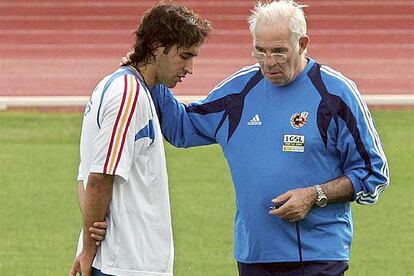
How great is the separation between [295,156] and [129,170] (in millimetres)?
727

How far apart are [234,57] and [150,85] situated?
14.1m

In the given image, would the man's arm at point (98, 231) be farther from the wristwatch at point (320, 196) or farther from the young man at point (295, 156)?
the wristwatch at point (320, 196)

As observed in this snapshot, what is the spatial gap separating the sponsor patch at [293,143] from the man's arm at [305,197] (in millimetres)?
160

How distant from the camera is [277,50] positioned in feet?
17.1

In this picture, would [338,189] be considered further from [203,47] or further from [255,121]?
[203,47]

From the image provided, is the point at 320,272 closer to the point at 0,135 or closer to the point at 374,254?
the point at 374,254

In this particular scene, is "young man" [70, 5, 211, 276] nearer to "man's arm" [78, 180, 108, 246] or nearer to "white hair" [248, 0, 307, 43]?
"man's arm" [78, 180, 108, 246]

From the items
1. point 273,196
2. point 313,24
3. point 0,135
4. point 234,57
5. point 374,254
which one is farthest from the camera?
point 313,24

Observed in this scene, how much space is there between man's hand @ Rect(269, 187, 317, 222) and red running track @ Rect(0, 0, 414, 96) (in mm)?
11251

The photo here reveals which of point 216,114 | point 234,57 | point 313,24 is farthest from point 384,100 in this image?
point 216,114

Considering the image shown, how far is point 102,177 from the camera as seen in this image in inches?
193

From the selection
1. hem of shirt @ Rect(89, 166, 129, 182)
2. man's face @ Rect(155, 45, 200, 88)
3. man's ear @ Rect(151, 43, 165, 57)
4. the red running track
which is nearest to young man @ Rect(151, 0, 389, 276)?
man's face @ Rect(155, 45, 200, 88)

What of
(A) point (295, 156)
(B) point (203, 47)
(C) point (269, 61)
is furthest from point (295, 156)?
(B) point (203, 47)

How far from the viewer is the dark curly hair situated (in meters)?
5.04
